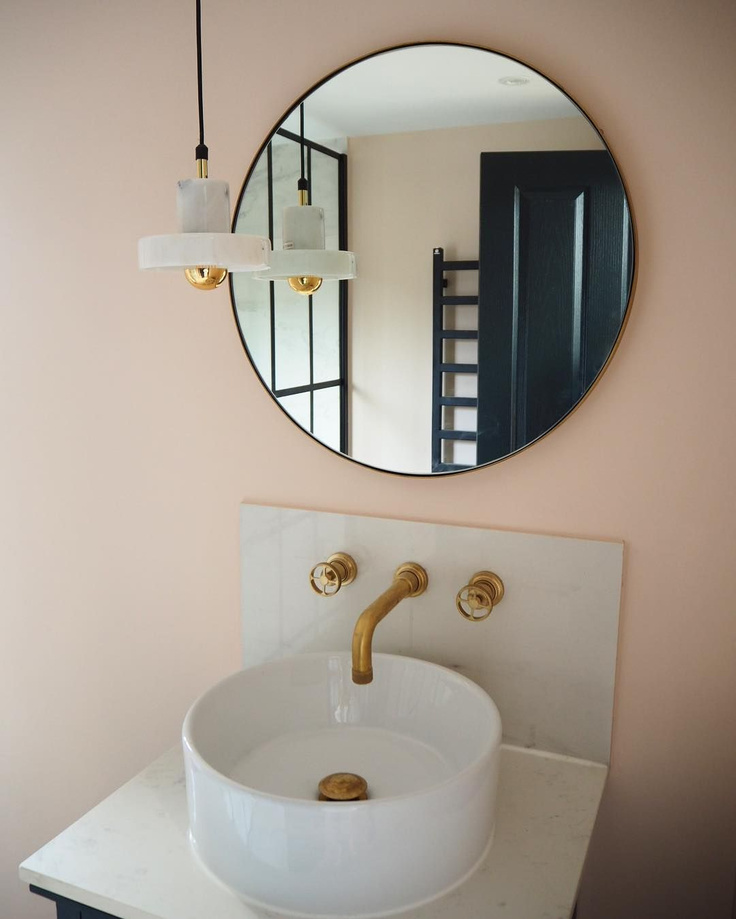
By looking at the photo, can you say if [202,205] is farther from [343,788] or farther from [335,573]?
[343,788]

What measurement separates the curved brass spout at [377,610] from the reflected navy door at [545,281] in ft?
0.89

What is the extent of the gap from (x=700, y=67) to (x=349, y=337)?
0.65 m

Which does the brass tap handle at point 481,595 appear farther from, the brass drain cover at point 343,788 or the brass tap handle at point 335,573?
the brass drain cover at point 343,788

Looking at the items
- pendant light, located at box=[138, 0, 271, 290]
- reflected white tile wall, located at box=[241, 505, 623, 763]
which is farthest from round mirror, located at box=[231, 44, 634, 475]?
pendant light, located at box=[138, 0, 271, 290]

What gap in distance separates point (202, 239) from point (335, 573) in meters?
0.63

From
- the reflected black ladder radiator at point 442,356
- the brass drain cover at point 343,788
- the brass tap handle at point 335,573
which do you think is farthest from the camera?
the brass tap handle at point 335,573

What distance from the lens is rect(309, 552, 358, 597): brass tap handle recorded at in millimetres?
1451

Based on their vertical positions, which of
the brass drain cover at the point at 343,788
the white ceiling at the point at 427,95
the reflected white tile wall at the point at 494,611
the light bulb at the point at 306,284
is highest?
the white ceiling at the point at 427,95

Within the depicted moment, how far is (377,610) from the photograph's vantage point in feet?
4.12

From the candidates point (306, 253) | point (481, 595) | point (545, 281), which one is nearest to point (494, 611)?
point (481, 595)

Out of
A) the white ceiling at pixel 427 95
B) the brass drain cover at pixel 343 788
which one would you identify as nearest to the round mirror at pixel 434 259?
the white ceiling at pixel 427 95

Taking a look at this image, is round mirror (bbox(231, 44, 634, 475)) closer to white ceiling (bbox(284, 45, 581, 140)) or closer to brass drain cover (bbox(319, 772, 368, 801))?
white ceiling (bbox(284, 45, 581, 140))

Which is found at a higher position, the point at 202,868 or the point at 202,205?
the point at 202,205

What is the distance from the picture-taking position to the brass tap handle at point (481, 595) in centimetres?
134
